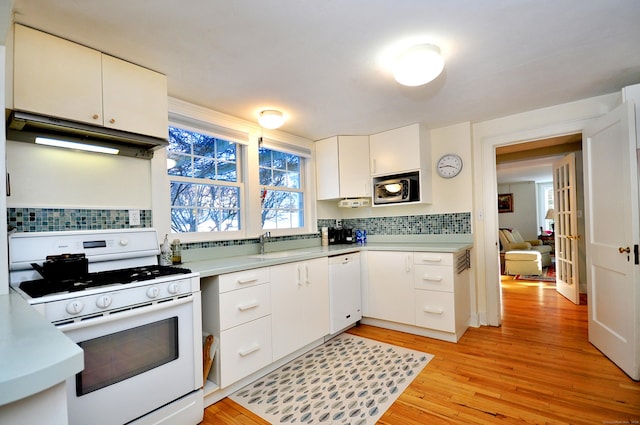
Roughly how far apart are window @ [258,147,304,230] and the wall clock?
1606 mm

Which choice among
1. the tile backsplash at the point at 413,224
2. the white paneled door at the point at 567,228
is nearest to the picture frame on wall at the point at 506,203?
the white paneled door at the point at 567,228

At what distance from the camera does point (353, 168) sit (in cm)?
362

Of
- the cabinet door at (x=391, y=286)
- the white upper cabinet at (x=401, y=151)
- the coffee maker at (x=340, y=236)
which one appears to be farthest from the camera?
the coffee maker at (x=340, y=236)

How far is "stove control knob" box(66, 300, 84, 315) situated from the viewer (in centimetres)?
130

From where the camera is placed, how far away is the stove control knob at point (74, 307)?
130 centimetres

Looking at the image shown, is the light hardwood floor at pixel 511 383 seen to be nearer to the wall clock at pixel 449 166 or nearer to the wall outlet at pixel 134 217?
the wall outlet at pixel 134 217

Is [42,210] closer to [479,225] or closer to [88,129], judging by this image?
[88,129]

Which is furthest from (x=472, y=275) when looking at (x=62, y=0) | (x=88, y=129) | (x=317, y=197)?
(x=62, y=0)

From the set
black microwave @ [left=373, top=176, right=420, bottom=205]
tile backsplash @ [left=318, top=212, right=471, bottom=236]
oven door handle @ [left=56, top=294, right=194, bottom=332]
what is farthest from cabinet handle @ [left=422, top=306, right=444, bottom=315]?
oven door handle @ [left=56, top=294, right=194, bottom=332]

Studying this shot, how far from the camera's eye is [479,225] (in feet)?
10.8

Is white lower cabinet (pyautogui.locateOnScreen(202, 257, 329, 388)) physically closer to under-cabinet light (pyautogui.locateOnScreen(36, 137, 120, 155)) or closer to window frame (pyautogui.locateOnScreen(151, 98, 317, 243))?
window frame (pyautogui.locateOnScreen(151, 98, 317, 243))

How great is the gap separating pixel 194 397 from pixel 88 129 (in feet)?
5.35

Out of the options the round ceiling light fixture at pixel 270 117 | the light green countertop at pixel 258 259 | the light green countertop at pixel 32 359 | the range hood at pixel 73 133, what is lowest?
the light green countertop at pixel 258 259

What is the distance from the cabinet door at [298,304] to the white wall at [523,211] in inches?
335
